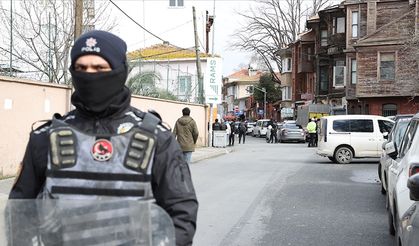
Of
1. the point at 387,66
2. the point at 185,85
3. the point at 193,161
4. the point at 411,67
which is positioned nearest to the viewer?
the point at 193,161

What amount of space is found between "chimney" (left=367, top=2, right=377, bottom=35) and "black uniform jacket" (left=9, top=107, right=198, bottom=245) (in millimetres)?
41068

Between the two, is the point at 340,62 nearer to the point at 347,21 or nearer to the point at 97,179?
the point at 347,21

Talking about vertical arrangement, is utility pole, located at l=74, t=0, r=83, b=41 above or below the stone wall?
above

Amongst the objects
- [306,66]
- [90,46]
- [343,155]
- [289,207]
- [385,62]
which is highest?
[306,66]

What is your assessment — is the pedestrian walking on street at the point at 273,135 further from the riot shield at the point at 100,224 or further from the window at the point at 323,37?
the riot shield at the point at 100,224

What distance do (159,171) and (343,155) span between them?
18031 millimetres

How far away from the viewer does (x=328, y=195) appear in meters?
11.6

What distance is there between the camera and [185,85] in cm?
3158

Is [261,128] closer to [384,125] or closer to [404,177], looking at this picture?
[384,125]

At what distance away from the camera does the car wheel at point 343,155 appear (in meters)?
19.6

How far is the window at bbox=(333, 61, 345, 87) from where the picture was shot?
151 feet

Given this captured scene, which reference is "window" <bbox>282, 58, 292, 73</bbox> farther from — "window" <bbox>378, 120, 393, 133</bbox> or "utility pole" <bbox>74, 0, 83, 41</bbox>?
"utility pole" <bbox>74, 0, 83, 41</bbox>

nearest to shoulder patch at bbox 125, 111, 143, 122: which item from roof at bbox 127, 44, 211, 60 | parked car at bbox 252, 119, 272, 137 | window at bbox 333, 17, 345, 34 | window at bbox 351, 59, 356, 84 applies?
roof at bbox 127, 44, 211, 60

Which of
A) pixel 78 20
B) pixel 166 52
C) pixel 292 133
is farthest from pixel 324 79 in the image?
pixel 78 20
